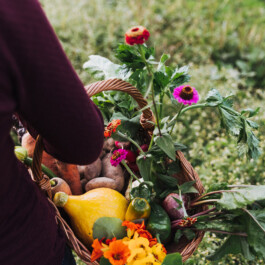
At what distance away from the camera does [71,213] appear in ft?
3.46

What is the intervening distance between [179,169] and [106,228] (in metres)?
0.34

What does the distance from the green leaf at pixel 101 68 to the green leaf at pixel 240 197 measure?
0.61 m

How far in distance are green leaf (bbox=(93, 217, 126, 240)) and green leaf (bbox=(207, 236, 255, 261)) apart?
1.24ft

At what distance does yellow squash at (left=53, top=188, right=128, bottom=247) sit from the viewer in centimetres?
104

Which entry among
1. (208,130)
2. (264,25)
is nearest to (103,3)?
(264,25)

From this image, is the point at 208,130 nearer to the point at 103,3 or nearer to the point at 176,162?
the point at 176,162

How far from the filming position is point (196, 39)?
2830 millimetres

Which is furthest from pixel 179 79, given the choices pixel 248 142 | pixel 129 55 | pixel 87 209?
pixel 87 209

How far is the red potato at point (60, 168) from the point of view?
118 cm

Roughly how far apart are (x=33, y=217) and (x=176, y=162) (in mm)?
570

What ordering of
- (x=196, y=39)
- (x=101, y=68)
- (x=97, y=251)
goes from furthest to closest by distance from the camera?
(x=196, y=39) < (x=101, y=68) < (x=97, y=251)

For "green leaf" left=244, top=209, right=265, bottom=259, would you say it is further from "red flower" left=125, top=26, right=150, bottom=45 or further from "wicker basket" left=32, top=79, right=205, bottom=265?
"red flower" left=125, top=26, right=150, bottom=45

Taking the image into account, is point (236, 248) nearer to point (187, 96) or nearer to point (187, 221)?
point (187, 221)

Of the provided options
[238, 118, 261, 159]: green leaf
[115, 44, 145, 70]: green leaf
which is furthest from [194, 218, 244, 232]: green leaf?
[115, 44, 145, 70]: green leaf
